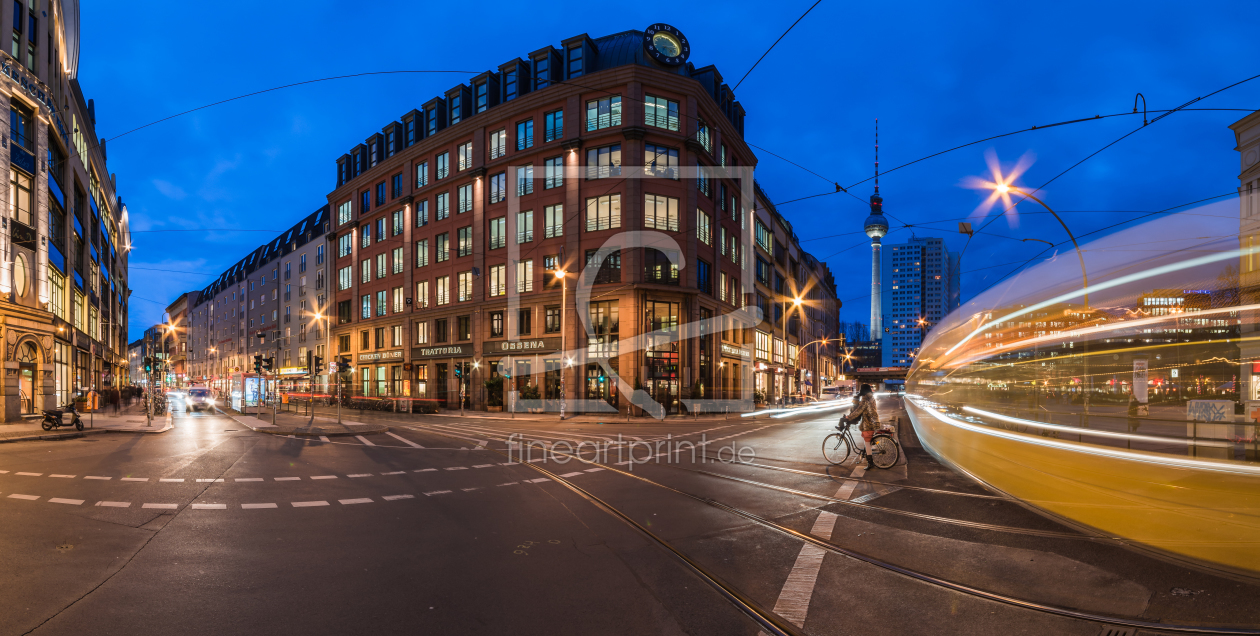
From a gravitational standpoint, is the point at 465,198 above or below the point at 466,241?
above

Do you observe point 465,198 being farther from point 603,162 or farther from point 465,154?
point 603,162

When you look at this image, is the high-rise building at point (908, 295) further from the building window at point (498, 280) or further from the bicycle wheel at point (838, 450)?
the bicycle wheel at point (838, 450)

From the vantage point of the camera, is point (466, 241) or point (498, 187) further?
point (466, 241)

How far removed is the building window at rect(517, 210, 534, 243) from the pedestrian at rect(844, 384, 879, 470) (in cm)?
3170

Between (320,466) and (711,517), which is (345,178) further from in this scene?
(711,517)

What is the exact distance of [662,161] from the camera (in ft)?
127

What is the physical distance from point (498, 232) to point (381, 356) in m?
18.7

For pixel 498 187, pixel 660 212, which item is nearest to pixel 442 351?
pixel 498 187

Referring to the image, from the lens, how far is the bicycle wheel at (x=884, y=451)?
40.0ft

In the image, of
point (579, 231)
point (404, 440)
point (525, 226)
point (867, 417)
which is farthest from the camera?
point (525, 226)

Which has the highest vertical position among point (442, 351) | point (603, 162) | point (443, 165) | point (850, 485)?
point (443, 165)

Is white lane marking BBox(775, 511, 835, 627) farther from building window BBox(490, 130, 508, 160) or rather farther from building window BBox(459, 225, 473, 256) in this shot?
building window BBox(459, 225, 473, 256)

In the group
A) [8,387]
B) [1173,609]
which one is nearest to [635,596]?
[1173,609]

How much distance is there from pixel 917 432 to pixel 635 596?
21.1 meters
